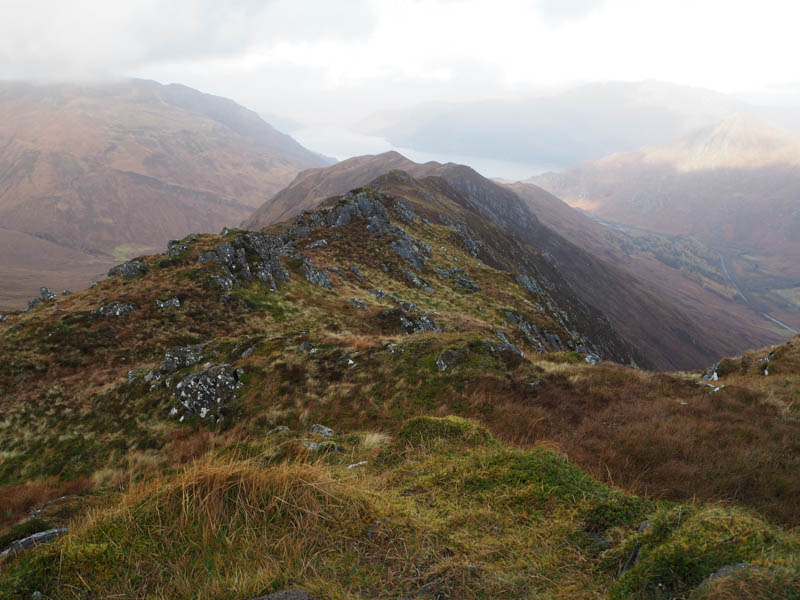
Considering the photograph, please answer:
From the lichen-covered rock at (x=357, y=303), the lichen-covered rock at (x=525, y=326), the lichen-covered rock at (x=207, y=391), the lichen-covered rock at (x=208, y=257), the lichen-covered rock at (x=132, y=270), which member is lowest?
the lichen-covered rock at (x=525, y=326)

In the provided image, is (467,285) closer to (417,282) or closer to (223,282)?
(417,282)

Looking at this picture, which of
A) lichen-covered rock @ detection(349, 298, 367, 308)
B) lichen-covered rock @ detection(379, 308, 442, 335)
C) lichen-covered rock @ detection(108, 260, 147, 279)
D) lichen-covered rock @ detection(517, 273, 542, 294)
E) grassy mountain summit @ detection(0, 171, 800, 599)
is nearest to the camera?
grassy mountain summit @ detection(0, 171, 800, 599)

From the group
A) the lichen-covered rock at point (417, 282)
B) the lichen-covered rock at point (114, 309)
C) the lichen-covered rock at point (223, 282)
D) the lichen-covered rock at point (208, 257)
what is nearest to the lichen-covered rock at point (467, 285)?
the lichen-covered rock at point (417, 282)

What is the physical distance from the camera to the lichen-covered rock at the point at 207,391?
14070 mm

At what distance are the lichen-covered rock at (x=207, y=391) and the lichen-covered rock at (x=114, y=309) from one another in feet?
41.5

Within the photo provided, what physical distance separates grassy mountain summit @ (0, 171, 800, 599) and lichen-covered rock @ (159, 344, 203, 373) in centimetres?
10

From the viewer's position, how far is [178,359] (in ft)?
57.2

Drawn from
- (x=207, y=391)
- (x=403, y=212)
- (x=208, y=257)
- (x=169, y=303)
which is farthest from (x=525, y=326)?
(x=403, y=212)

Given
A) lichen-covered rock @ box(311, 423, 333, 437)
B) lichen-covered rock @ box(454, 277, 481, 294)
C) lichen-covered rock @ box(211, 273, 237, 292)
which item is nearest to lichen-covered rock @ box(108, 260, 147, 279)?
lichen-covered rock @ box(211, 273, 237, 292)

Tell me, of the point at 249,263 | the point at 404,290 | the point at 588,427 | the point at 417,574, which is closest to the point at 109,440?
the point at 417,574

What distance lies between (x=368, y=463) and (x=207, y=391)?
10820mm

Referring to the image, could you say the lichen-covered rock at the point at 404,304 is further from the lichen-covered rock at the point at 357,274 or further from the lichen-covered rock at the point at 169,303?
the lichen-covered rock at the point at 169,303

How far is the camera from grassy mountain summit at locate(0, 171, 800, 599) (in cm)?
336

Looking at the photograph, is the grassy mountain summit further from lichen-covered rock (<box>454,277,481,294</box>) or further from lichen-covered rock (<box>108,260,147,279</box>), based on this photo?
lichen-covered rock (<box>454,277,481,294</box>)
